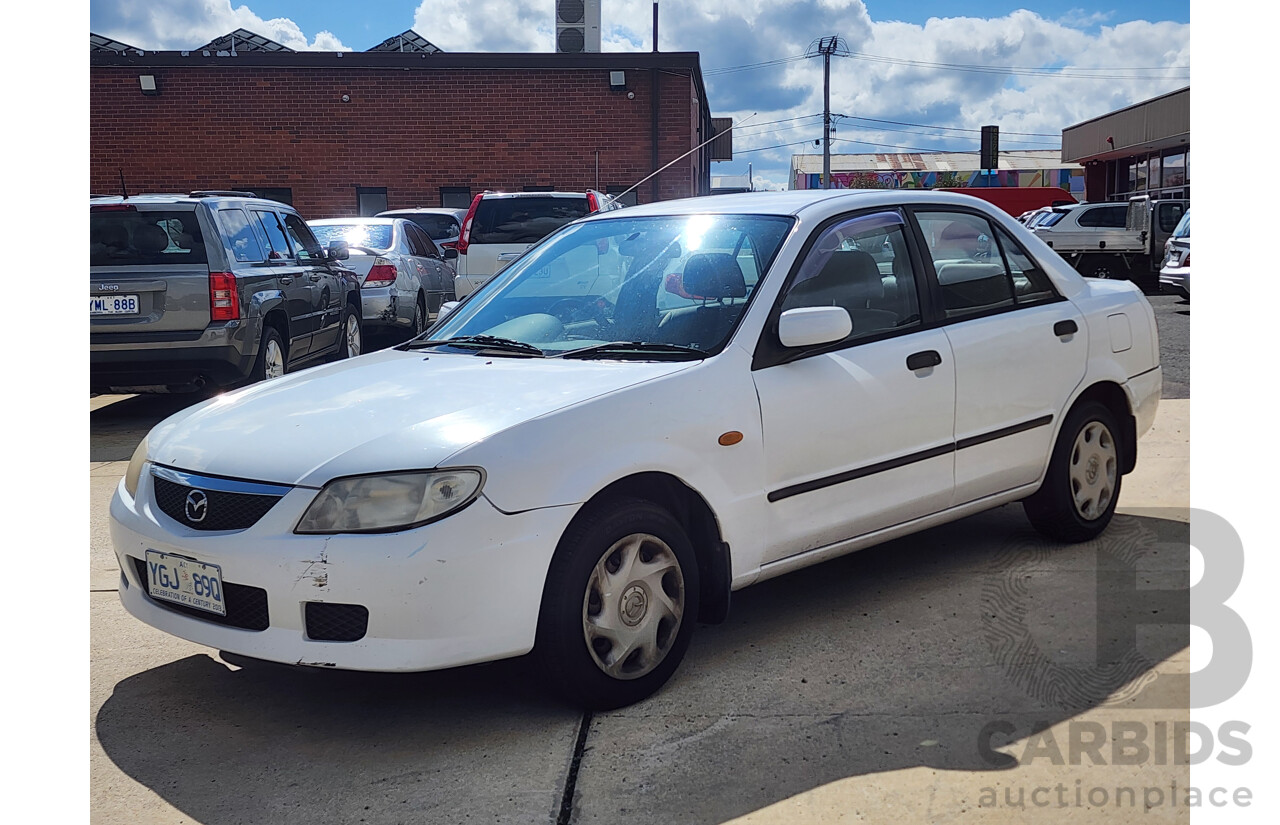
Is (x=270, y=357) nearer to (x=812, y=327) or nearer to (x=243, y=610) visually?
(x=243, y=610)

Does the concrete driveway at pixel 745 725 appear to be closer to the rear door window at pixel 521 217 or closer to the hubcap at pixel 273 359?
the hubcap at pixel 273 359

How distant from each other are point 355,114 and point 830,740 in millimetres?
23742

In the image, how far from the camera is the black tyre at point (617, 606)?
3.39m

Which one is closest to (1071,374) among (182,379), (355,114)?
(182,379)

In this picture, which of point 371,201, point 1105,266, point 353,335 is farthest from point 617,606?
point 371,201

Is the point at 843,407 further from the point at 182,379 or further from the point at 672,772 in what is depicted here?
the point at 182,379

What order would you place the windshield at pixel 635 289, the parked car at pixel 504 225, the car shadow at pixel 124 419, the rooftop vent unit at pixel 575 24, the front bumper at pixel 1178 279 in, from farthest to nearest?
the rooftop vent unit at pixel 575 24 → the front bumper at pixel 1178 279 → the parked car at pixel 504 225 → the car shadow at pixel 124 419 → the windshield at pixel 635 289

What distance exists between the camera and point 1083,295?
527 cm

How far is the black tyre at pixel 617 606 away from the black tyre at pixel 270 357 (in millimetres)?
6154

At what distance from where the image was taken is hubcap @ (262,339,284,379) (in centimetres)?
930

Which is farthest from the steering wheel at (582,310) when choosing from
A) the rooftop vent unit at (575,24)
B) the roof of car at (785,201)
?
the rooftop vent unit at (575,24)

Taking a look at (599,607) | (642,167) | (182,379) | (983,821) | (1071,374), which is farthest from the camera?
(642,167)

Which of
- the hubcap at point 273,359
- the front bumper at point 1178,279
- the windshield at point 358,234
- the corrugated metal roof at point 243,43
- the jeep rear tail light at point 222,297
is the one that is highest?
the corrugated metal roof at point 243,43

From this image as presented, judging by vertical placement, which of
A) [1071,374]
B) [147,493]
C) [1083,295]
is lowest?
[147,493]
